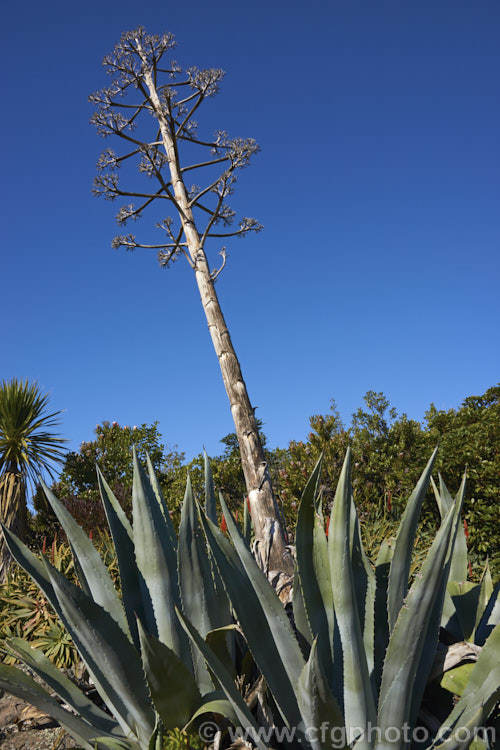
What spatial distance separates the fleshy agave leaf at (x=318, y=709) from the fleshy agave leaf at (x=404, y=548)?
450 mm

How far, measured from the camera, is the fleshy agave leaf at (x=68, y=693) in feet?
6.95

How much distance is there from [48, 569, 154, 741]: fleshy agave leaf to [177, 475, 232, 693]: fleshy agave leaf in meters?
0.25

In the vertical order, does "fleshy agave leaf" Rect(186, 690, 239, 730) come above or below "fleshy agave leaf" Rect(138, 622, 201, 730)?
below

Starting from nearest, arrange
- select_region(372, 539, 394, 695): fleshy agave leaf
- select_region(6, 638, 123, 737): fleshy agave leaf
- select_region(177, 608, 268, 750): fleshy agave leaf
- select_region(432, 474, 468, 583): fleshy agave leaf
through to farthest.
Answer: select_region(177, 608, 268, 750): fleshy agave leaf, select_region(372, 539, 394, 695): fleshy agave leaf, select_region(6, 638, 123, 737): fleshy agave leaf, select_region(432, 474, 468, 583): fleshy agave leaf

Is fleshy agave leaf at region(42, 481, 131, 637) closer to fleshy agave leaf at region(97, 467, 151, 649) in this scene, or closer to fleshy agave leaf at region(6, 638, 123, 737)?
fleshy agave leaf at region(97, 467, 151, 649)

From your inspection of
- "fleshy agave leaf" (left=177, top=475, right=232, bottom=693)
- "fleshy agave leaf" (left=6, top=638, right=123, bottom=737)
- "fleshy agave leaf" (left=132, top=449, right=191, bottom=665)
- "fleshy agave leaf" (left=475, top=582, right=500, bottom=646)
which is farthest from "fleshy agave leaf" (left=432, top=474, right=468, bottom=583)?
"fleshy agave leaf" (left=6, top=638, right=123, bottom=737)

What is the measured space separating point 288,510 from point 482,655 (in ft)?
20.6

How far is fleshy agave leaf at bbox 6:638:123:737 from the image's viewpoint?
2117 millimetres

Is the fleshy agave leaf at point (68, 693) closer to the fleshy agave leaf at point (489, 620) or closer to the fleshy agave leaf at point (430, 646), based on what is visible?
the fleshy agave leaf at point (430, 646)

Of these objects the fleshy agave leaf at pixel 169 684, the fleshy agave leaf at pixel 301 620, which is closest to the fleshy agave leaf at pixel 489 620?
the fleshy agave leaf at pixel 301 620

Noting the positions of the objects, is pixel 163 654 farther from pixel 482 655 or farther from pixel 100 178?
pixel 100 178

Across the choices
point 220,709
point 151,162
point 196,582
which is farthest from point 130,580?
point 151,162

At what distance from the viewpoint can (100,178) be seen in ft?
26.8

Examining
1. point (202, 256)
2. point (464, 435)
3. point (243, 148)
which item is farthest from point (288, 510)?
point (243, 148)
